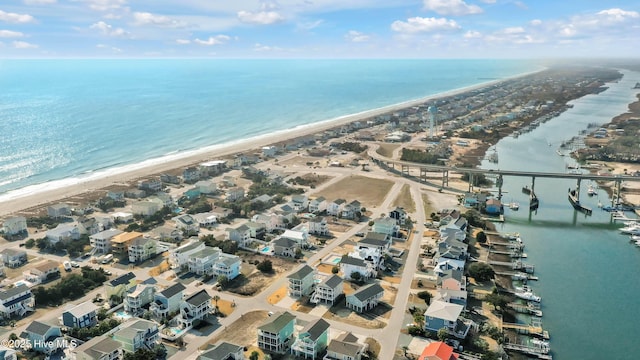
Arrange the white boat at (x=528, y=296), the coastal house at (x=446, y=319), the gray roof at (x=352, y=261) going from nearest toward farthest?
the coastal house at (x=446, y=319), the white boat at (x=528, y=296), the gray roof at (x=352, y=261)

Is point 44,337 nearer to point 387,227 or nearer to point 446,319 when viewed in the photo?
point 446,319

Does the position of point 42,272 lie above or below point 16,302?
below

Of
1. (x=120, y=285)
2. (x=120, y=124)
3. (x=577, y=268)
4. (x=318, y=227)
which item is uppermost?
(x=120, y=124)

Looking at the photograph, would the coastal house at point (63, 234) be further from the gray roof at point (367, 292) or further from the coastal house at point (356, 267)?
the gray roof at point (367, 292)

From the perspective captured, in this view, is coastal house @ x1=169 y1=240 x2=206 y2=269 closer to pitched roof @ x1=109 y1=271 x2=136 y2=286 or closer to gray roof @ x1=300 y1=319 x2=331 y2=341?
pitched roof @ x1=109 y1=271 x2=136 y2=286

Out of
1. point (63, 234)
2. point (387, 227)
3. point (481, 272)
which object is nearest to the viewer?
point (481, 272)

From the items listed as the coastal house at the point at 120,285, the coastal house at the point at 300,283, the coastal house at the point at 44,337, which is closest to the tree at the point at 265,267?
the coastal house at the point at 300,283

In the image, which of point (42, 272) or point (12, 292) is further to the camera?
point (42, 272)

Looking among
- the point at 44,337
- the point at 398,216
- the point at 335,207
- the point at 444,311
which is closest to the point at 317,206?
the point at 335,207
